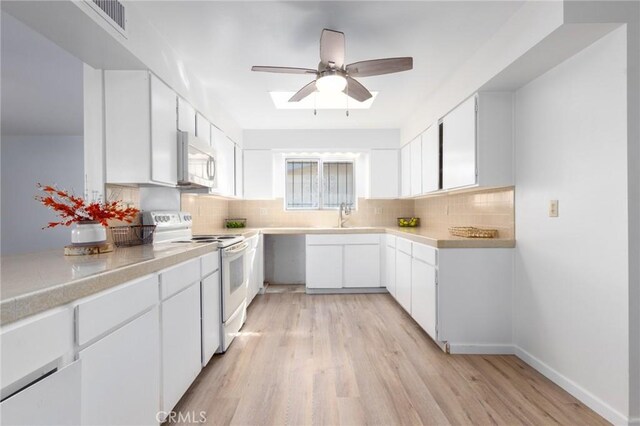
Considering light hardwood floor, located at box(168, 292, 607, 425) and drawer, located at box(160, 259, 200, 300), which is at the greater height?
drawer, located at box(160, 259, 200, 300)

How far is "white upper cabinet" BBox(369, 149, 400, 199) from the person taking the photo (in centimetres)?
447

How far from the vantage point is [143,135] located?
2000 mm

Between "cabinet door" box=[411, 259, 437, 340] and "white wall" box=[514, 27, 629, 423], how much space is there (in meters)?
0.61

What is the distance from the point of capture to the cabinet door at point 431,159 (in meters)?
3.13

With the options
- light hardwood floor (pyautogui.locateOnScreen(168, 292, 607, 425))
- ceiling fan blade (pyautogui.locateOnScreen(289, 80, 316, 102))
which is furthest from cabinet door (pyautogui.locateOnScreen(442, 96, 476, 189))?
light hardwood floor (pyautogui.locateOnScreen(168, 292, 607, 425))

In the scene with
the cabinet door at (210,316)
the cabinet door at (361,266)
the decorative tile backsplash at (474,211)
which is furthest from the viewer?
the cabinet door at (361,266)

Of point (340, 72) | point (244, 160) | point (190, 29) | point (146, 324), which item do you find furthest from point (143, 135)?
point (244, 160)

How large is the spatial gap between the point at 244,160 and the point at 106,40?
283cm

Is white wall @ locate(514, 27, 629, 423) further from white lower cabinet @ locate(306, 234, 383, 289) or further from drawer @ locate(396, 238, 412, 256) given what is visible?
white lower cabinet @ locate(306, 234, 383, 289)

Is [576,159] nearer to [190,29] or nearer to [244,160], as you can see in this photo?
[190,29]

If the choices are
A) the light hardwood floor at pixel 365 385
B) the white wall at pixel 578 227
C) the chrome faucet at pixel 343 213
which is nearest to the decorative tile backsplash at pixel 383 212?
the chrome faucet at pixel 343 213

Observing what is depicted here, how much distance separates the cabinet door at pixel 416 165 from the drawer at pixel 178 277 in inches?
107

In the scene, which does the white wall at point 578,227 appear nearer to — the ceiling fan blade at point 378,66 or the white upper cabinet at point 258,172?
the ceiling fan blade at point 378,66

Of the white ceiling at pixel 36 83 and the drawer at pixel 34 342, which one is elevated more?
the white ceiling at pixel 36 83
